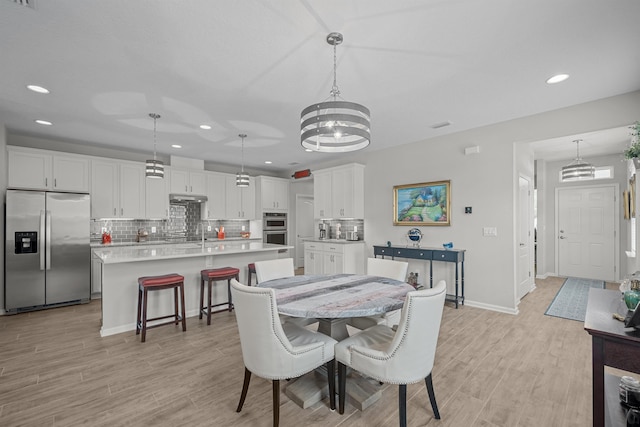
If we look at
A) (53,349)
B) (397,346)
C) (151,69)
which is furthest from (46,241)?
(397,346)

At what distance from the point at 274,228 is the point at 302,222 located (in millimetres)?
925

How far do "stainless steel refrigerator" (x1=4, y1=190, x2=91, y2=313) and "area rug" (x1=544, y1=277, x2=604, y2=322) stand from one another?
7161 millimetres

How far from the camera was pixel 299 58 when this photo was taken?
8.21 ft

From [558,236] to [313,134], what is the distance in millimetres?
7138

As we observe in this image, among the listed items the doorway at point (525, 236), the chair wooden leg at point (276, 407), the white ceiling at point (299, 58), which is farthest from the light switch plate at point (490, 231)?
the chair wooden leg at point (276, 407)

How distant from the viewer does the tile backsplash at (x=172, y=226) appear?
5648 millimetres

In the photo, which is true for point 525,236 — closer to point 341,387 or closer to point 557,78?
point 557,78

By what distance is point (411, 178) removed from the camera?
5289mm

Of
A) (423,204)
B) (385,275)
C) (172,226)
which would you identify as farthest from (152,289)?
(423,204)

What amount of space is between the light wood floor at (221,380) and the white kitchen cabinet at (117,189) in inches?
87.3

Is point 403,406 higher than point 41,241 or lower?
lower

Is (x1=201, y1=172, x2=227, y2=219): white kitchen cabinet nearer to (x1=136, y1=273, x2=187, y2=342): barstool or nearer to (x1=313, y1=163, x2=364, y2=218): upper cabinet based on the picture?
(x1=313, y1=163, x2=364, y2=218): upper cabinet

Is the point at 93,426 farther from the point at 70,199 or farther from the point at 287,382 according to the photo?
the point at 70,199

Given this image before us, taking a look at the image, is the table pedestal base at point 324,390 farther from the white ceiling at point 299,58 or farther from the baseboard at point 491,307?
the baseboard at point 491,307
